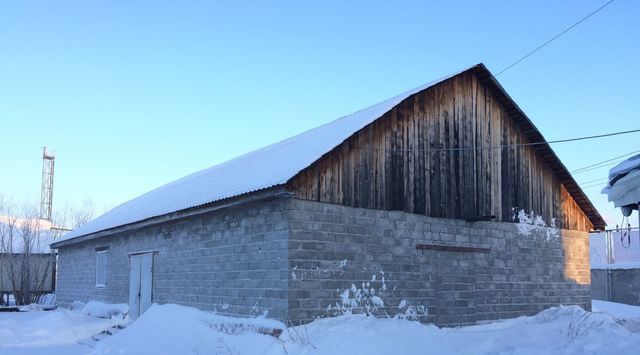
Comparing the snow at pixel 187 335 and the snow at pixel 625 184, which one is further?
the snow at pixel 187 335

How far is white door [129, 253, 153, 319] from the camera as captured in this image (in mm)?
16875

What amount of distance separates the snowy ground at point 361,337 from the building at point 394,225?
53cm

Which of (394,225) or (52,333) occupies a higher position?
(394,225)

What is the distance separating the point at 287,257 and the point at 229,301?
2.38m

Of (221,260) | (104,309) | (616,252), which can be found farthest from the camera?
(616,252)

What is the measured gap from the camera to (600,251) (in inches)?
2003

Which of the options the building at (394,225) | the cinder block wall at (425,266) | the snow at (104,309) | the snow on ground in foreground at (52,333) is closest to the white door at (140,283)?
the building at (394,225)

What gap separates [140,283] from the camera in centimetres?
1755

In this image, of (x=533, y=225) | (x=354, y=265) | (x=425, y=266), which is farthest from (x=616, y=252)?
(x=354, y=265)

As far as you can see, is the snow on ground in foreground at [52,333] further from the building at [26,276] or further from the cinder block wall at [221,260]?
the building at [26,276]

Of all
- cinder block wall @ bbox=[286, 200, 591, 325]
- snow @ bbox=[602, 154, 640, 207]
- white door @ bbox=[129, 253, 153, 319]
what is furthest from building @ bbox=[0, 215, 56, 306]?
snow @ bbox=[602, 154, 640, 207]

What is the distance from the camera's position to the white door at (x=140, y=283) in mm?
16875

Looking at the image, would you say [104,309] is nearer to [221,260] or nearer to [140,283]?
[140,283]

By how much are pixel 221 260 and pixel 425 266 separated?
4.39 metres
